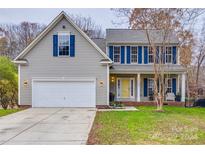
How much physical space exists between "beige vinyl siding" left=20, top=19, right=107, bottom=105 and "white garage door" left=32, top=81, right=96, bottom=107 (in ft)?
1.37

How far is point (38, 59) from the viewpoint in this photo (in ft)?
73.5

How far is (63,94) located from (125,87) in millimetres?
5614

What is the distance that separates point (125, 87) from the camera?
1017 inches

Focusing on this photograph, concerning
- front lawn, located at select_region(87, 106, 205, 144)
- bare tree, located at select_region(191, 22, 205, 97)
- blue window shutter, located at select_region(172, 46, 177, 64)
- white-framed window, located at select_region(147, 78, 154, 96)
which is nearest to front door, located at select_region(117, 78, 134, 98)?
white-framed window, located at select_region(147, 78, 154, 96)

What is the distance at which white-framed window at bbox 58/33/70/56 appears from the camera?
22.4m

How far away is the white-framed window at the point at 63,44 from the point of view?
880 inches

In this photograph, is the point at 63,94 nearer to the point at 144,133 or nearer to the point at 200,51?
the point at 144,133

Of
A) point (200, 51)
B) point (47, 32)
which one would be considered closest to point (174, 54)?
point (47, 32)

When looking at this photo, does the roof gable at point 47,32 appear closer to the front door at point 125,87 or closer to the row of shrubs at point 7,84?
the front door at point 125,87

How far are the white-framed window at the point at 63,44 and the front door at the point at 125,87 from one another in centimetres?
547

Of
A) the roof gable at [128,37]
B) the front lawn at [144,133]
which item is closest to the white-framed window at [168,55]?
the roof gable at [128,37]
